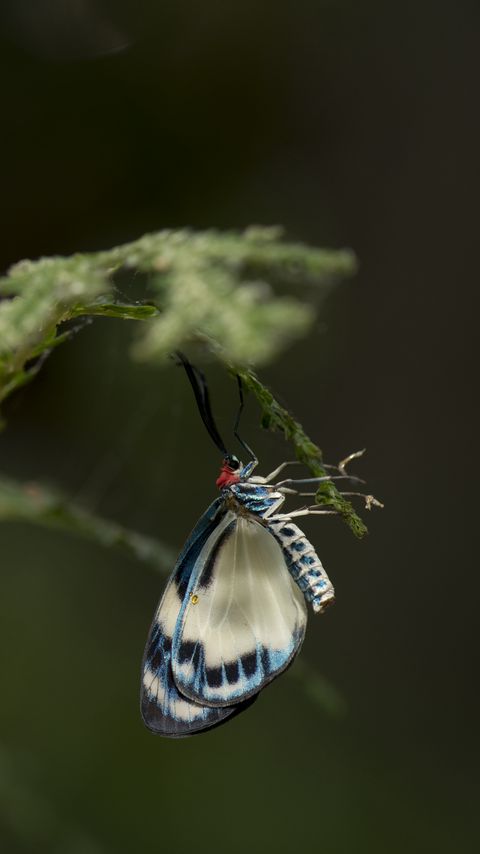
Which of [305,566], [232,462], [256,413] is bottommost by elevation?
[305,566]

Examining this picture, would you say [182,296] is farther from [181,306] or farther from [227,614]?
[227,614]

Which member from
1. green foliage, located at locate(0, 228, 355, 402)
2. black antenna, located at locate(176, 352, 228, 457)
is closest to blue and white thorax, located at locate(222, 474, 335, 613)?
black antenna, located at locate(176, 352, 228, 457)

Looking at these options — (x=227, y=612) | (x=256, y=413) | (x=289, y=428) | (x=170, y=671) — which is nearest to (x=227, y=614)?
(x=227, y=612)

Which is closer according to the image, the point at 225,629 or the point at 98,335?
the point at 225,629

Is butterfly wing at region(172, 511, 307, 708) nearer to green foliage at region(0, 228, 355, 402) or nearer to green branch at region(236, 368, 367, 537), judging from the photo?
green branch at region(236, 368, 367, 537)

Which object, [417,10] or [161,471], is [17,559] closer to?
[161,471]

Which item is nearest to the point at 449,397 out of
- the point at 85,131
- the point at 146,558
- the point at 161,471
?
the point at 161,471
